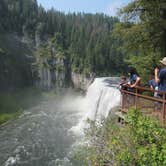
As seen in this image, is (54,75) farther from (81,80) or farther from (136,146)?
(136,146)

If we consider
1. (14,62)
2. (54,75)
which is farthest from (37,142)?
(54,75)

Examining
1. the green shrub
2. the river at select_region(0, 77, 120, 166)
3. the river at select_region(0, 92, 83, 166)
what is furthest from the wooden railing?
the river at select_region(0, 92, 83, 166)

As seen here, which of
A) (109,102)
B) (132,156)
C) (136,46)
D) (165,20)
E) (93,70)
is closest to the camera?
(132,156)

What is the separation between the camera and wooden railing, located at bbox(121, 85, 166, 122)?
33.5 ft

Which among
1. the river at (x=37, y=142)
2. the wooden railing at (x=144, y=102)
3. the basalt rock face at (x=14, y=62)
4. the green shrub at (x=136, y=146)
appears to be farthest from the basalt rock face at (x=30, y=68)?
the green shrub at (x=136, y=146)

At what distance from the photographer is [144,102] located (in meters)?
11.9

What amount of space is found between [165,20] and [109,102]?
13.5m

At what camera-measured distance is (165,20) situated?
16.4 m

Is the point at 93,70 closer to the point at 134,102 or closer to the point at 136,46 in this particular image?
the point at 136,46

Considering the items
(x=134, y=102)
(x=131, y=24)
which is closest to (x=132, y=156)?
(x=134, y=102)

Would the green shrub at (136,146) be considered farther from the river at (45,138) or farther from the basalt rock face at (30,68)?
the basalt rock face at (30,68)

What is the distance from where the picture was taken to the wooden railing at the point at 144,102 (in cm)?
1022

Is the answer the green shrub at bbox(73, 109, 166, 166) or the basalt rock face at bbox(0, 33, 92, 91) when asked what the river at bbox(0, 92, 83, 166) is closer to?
the green shrub at bbox(73, 109, 166, 166)

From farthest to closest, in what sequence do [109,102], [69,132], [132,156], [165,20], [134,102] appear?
[69,132] < [109,102] < [165,20] < [134,102] < [132,156]
